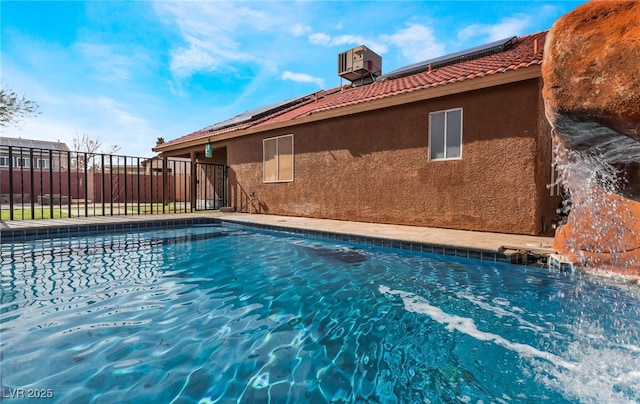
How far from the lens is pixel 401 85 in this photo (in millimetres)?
9312

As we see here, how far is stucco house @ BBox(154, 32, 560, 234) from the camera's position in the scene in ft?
21.1

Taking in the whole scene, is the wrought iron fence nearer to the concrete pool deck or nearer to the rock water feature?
the concrete pool deck

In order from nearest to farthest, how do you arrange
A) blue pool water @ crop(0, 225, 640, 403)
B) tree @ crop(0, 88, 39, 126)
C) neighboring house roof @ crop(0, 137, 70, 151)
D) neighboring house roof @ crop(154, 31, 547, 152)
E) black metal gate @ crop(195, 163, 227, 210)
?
1. blue pool water @ crop(0, 225, 640, 403)
2. neighboring house roof @ crop(154, 31, 547, 152)
3. black metal gate @ crop(195, 163, 227, 210)
4. tree @ crop(0, 88, 39, 126)
5. neighboring house roof @ crop(0, 137, 70, 151)

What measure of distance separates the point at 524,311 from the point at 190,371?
10.9ft

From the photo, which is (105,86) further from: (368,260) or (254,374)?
(254,374)

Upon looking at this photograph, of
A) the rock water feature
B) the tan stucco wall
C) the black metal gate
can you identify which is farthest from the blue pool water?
the black metal gate

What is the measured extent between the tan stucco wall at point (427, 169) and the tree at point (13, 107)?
13.7m

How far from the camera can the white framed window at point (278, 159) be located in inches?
429

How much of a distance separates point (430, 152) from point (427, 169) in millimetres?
419

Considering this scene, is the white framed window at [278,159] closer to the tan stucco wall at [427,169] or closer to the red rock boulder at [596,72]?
the tan stucco wall at [427,169]

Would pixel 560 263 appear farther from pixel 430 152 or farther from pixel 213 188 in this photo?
pixel 213 188

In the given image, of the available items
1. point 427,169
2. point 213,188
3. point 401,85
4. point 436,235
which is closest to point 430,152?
point 427,169

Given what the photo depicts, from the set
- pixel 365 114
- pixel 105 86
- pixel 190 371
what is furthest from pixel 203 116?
pixel 190 371

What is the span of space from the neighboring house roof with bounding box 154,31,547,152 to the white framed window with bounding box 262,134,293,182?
1.97 feet
